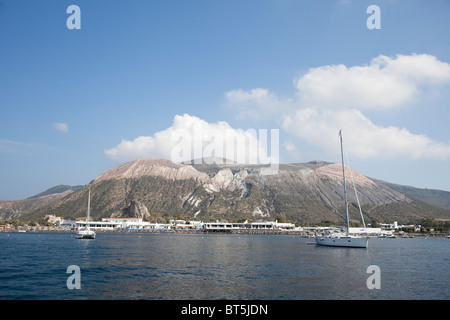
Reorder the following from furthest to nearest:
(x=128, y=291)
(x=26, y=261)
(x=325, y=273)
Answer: (x=26, y=261), (x=325, y=273), (x=128, y=291)

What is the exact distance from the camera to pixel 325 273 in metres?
45.0

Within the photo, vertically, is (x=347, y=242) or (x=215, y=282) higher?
(x=215, y=282)

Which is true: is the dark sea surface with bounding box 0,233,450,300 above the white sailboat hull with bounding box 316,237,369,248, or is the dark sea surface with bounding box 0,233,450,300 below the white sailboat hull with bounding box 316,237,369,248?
above

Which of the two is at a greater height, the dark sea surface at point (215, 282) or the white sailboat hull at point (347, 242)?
the dark sea surface at point (215, 282)

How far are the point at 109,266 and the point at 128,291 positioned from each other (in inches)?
761

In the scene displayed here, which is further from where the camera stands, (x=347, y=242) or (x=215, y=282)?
(x=347, y=242)

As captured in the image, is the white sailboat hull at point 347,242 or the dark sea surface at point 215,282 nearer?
the dark sea surface at point 215,282

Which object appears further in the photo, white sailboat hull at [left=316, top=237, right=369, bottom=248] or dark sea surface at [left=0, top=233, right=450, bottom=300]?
white sailboat hull at [left=316, top=237, right=369, bottom=248]
